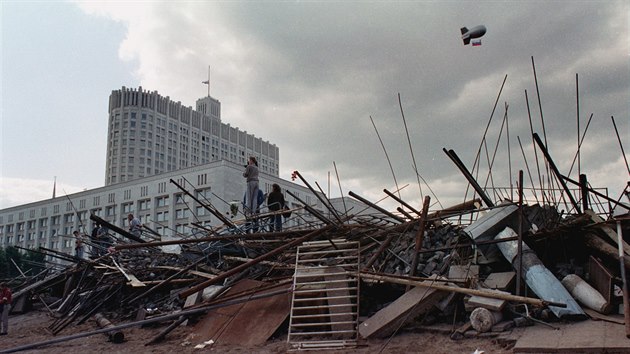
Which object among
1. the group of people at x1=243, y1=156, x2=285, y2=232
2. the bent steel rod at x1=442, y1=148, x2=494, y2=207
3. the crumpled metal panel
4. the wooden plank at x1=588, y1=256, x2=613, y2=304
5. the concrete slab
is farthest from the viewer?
the group of people at x1=243, y1=156, x2=285, y2=232

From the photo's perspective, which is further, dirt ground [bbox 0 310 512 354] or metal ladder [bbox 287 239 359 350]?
metal ladder [bbox 287 239 359 350]

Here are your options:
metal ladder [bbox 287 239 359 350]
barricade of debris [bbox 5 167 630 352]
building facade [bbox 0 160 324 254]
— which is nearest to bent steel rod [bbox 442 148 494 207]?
barricade of debris [bbox 5 167 630 352]

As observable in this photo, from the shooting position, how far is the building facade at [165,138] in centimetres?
9888

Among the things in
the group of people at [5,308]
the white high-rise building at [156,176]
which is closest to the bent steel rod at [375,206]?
the group of people at [5,308]

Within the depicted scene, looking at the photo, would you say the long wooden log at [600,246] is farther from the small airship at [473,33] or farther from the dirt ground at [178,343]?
the small airship at [473,33]

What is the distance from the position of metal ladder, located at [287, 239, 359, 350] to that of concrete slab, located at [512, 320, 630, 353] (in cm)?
217

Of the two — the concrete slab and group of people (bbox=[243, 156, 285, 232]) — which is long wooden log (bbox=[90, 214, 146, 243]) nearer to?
group of people (bbox=[243, 156, 285, 232])

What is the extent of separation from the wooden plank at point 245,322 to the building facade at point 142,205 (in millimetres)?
44455

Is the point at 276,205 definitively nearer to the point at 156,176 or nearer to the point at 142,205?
the point at 156,176

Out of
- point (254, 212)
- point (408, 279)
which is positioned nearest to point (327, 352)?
point (408, 279)

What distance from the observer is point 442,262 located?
7.38 m

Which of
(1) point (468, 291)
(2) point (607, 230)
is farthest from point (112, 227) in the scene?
(2) point (607, 230)

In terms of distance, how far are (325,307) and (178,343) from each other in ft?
8.17

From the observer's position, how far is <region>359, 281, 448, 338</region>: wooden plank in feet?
20.2
